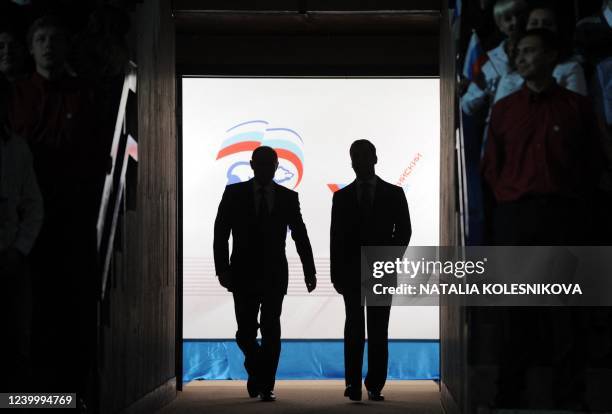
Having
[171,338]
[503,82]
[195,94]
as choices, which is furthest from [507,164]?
[195,94]

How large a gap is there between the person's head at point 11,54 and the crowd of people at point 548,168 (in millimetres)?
2178

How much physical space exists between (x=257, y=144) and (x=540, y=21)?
Result: 405cm

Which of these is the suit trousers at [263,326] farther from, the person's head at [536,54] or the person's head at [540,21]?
the person's head at [540,21]

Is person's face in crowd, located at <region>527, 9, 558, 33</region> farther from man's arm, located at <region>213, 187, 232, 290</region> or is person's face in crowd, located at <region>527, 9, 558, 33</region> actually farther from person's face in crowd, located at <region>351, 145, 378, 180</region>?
man's arm, located at <region>213, 187, 232, 290</region>

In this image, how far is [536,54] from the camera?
4.86m

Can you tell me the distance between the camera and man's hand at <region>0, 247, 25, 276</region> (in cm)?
451

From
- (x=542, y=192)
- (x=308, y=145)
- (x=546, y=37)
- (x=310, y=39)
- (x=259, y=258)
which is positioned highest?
(x=310, y=39)

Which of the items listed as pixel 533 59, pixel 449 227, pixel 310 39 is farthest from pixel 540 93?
pixel 310 39

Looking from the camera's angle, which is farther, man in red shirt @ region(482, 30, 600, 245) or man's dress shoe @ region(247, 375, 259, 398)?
man's dress shoe @ region(247, 375, 259, 398)

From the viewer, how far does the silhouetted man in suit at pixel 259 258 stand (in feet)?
21.7

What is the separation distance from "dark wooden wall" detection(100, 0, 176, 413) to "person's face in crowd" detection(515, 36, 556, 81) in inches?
78.7

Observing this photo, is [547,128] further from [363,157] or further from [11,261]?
[11,261]

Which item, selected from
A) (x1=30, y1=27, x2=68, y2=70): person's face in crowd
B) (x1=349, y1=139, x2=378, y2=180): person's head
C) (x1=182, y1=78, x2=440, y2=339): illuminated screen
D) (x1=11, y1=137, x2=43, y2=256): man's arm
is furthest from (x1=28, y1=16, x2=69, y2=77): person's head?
(x1=182, y1=78, x2=440, y2=339): illuminated screen

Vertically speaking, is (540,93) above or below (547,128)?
above
